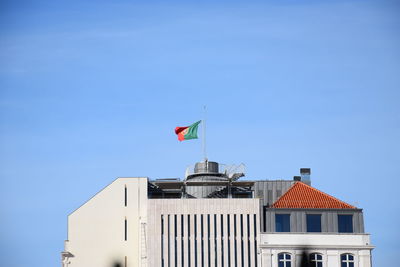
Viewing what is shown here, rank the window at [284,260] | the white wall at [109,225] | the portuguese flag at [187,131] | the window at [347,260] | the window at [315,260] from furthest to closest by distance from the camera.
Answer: the portuguese flag at [187,131] → the white wall at [109,225] → the window at [347,260] → the window at [284,260] → the window at [315,260]

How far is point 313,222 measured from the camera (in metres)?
155

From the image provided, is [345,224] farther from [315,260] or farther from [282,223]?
[282,223]

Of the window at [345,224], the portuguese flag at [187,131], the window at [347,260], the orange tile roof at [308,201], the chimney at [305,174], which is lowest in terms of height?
the window at [347,260]

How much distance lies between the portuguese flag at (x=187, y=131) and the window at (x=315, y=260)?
2590cm

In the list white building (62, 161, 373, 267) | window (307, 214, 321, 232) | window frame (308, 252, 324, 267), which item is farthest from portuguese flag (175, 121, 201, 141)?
window frame (308, 252, 324, 267)

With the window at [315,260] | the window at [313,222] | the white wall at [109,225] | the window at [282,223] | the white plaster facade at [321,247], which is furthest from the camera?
the white wall at [109,225]

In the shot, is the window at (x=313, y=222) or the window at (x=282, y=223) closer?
the window at (x=313, y=222)

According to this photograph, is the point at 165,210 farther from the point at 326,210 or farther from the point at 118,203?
the point at 326,210

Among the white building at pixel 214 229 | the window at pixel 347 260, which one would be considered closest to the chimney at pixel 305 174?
the white building at pixel 214 229

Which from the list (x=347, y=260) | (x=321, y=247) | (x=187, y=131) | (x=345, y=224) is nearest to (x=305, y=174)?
(x=345, y=224)

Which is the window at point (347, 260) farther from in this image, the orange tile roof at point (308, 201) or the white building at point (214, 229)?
the orange tile roof at point (308, 201)

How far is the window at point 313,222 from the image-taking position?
508ft

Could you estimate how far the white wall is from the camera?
15975 centimetres

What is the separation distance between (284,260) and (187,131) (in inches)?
1012
